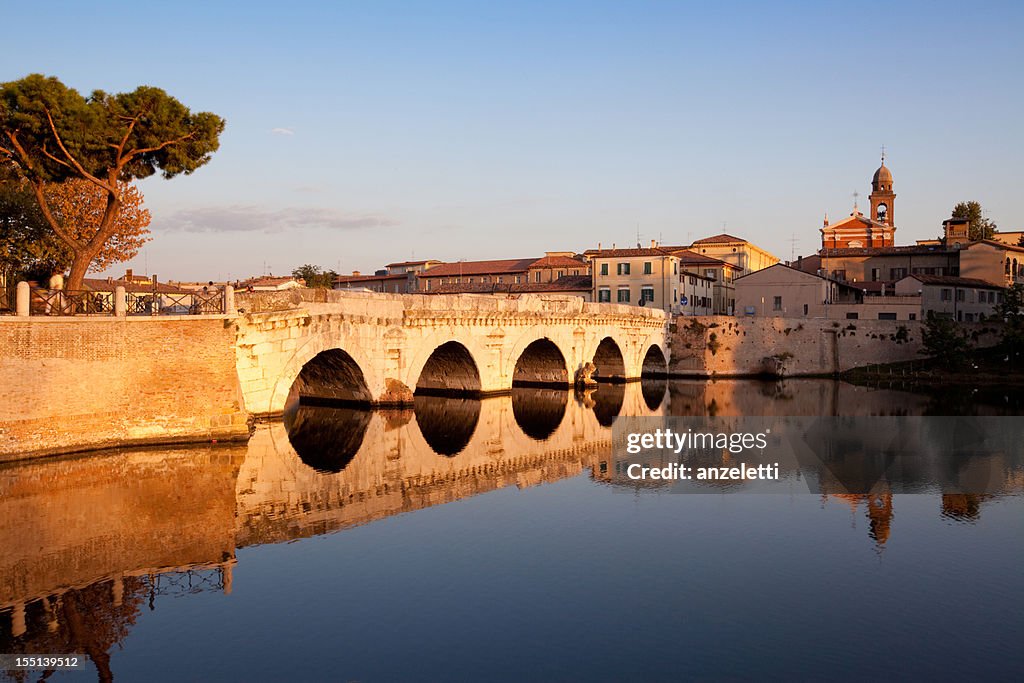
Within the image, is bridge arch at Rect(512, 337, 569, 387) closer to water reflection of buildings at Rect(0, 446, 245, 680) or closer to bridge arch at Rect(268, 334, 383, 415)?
bridge arch at Rect(268, 334, 383, 415)

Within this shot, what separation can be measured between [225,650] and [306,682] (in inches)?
75.6

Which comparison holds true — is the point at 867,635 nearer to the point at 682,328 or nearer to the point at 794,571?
the point at 794,571

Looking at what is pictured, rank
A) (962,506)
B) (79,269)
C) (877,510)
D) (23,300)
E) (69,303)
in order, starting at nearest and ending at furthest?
(877,510) → (962,506) → (23,300) → (69,303) → (79,269)

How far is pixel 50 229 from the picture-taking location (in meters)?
44.5

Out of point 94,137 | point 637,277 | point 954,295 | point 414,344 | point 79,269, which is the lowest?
point 414,344

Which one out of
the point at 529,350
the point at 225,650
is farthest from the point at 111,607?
the point at 529,350

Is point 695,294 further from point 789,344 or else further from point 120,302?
point 120,302

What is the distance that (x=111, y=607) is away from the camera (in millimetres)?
15656

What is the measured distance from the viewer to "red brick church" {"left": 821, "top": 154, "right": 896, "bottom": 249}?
337 feet

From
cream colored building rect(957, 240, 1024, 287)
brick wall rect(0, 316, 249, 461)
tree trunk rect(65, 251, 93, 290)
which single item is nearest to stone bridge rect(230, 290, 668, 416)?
brick wall rect(0, 316, 249, 461)

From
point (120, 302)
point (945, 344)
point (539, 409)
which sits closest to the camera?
point (120, 302)

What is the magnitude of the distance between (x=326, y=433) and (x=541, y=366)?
24450mm

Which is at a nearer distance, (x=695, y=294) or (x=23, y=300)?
(x=23, y=300)

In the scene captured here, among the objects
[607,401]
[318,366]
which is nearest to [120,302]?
[318,366]
